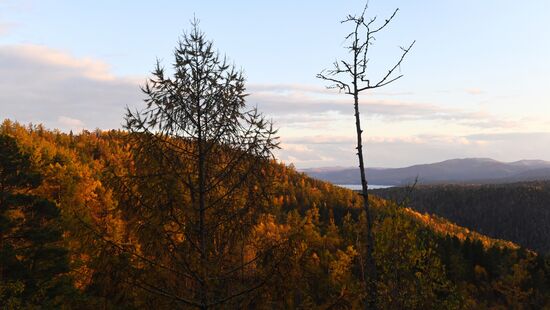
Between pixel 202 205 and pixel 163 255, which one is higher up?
pixel 202 205

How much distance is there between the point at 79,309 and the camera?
955 inches

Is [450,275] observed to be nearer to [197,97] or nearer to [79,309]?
[79,309]

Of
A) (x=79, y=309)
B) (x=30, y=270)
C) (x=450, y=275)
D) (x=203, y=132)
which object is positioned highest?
(x=203, y=132)

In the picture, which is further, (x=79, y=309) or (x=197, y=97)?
(x=79, y=309)

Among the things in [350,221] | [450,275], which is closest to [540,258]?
[450,275]

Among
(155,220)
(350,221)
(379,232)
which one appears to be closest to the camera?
(155,220)

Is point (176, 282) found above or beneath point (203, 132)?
beneath

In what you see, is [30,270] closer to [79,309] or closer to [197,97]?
[79,309]

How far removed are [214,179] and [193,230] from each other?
132cm

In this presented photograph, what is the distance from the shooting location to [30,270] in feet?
65.0

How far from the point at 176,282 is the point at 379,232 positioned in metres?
7.66

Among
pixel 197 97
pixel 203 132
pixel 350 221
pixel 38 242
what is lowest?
pixel 38 242

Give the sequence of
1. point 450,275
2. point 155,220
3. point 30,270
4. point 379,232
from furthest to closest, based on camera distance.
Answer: point 450,275 < point 30,270 < point 379,232 < point 155,220

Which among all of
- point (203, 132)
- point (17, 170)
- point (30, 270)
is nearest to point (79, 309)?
point (30, 270)
